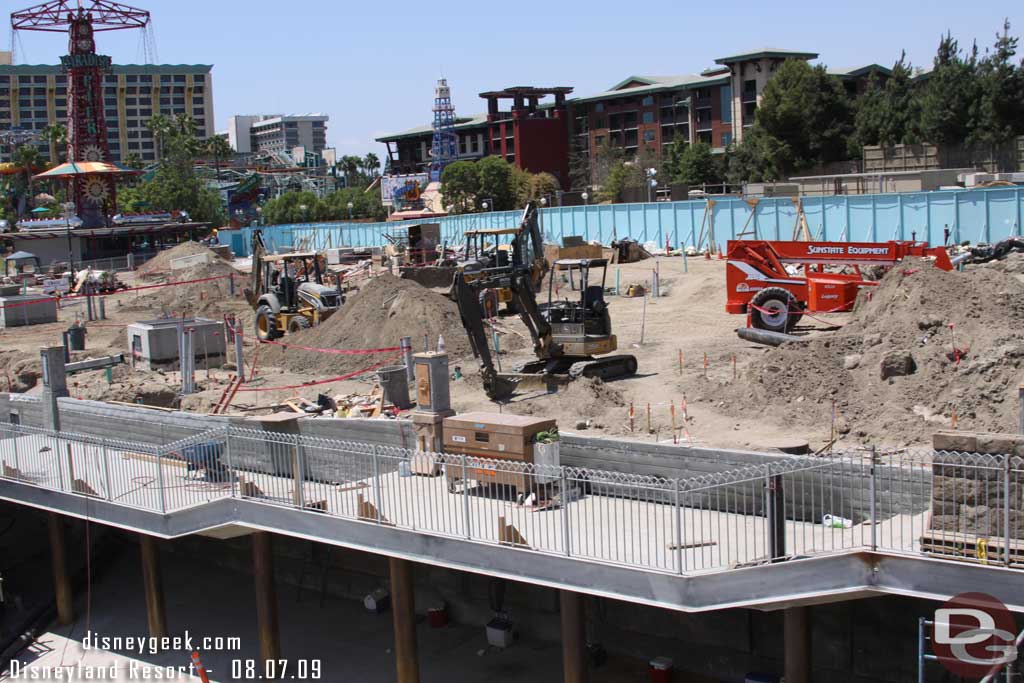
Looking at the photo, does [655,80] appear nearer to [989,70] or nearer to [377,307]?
[989,70]

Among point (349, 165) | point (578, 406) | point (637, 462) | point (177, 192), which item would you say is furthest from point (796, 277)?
point (349, 165)

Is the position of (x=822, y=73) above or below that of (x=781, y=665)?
above

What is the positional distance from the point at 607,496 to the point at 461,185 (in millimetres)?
74767

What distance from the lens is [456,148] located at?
109 metres

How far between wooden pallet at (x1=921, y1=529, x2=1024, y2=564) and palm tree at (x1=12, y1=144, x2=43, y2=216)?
104 metres

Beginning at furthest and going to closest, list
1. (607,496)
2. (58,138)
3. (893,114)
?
(58,138), (893,114), (607,496)

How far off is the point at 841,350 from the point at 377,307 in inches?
547

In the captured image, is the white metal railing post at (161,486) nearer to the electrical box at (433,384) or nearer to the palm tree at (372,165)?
the electrical box at (433,384)

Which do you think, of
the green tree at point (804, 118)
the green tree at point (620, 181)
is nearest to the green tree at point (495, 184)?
the green tree at point (620, 181)

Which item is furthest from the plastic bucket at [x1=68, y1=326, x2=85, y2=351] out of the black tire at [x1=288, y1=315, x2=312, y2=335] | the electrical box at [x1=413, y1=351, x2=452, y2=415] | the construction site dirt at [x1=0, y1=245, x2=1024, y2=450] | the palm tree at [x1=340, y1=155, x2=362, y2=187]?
the palm tree at [x1=340, y1=155, x2=362, y2=187]

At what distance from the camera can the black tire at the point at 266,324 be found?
115 ft

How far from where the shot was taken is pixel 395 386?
22938 millimetres

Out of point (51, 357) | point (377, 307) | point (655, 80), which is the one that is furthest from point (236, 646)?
point (655, 80)

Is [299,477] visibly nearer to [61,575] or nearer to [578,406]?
[61,575]
